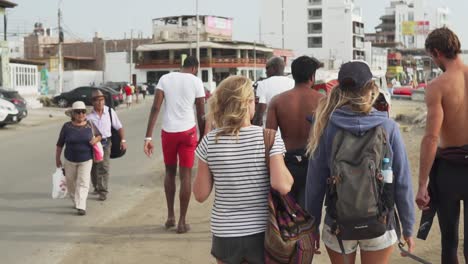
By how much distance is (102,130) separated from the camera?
942 centimetres

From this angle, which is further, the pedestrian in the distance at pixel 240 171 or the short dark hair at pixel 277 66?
the short dark hair at pixel 277 66

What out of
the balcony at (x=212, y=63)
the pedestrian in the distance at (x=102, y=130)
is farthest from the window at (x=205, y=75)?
the pedestrian in the distance at (x=102, y=130)

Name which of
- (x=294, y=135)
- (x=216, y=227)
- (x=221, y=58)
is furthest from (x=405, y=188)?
(x=221, y=58)

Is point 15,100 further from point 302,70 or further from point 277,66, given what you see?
point 302,70

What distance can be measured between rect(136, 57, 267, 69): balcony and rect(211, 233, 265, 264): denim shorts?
80.8 m

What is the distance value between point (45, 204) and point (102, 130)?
1.30m

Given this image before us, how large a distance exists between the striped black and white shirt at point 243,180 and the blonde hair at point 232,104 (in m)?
0.05

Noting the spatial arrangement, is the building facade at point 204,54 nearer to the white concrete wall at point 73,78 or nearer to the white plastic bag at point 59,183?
the white concrete wall at point 73,78

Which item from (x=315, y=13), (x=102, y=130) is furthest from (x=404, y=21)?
(x=102, y=130)

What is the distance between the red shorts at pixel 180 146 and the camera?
6816mm

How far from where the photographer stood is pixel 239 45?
290ft

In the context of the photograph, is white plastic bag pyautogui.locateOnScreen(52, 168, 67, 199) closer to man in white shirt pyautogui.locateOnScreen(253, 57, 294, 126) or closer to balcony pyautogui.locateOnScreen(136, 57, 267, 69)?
man in white shirt pyautogui.locateOnScreen(253, 57, 294, 126)

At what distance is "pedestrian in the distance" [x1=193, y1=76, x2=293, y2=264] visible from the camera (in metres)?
3.53

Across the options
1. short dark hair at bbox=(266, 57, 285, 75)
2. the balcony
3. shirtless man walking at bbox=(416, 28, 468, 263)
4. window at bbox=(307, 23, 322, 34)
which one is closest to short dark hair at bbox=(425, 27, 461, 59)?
shirtless man walking at bbox=(416, 28, 468, 263)
